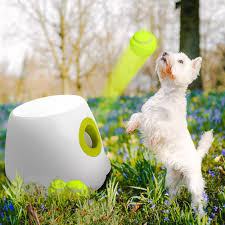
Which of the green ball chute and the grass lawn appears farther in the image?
the green ball chute

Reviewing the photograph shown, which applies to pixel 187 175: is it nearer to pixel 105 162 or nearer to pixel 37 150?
pixel 105 162

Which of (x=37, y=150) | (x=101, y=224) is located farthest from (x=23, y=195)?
(x=101, y=224)

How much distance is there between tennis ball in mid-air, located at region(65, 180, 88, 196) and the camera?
224 centimetres

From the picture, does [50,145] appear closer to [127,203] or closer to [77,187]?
[77,187]

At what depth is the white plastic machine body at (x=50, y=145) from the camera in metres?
2.19

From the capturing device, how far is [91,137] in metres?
2.65

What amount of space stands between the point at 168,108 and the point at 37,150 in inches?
46.7

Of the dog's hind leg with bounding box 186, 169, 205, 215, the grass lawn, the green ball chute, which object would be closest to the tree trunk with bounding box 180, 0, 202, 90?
the green ball chute

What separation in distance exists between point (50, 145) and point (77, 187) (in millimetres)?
456

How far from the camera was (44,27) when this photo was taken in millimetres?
8492

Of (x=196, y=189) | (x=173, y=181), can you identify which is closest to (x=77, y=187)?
(x=173, y=181)

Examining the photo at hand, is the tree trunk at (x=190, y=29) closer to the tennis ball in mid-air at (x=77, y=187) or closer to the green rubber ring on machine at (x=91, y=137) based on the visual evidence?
the green rubber ring on machine at (x=91, y=137)

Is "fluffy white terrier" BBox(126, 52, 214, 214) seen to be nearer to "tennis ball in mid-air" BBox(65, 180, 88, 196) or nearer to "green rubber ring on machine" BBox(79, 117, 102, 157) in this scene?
"green rubber ring on machine" BBox(79, 117, 102, 157)

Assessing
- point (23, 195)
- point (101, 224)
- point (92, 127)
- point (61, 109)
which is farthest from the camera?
point (92, 127)
